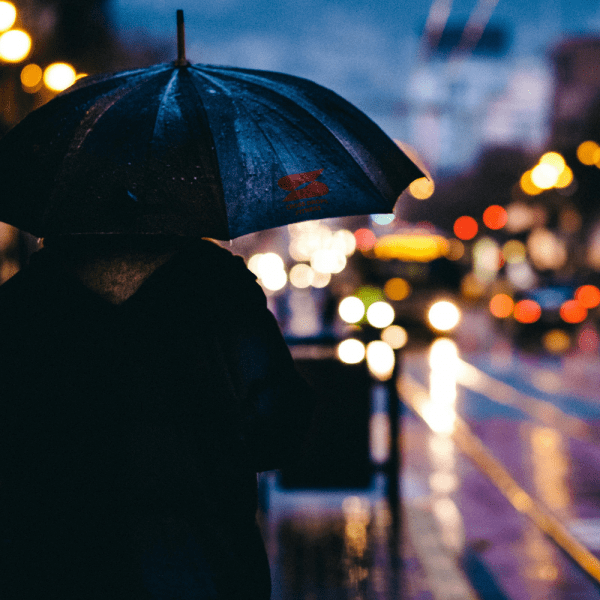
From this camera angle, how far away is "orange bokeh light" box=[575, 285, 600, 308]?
18148mm

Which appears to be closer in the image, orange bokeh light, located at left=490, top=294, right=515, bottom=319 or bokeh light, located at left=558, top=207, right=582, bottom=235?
orange bokeh light, located at left=490, top=294, right=515, bottom=319

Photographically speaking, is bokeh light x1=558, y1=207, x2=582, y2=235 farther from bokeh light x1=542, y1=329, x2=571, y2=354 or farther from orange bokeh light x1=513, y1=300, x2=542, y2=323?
orange bokeh light x1=513, y1=300, x2=542, y2=323

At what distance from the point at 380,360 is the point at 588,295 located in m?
14.4

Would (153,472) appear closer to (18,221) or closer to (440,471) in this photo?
(18,221)

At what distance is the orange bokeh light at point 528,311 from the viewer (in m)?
17.5

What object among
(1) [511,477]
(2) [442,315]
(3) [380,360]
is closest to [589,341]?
(2) [442,315]

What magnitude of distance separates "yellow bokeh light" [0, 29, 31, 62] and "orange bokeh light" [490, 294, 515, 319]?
14015 millimetres

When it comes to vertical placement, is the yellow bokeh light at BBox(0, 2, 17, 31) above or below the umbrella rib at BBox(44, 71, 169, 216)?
above

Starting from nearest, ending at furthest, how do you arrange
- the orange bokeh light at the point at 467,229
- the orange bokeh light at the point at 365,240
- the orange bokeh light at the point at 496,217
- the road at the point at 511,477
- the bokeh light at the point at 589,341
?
the road at the point at 511,477
the bokeh light at the point at 589,341
the orange bokeh light at the point at 365,240
the orange bokeh light at the point at 496,217
the orange bokeh light at the point at 467,229

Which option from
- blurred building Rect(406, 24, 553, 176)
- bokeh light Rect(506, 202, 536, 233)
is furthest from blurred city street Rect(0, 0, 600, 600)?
blurred building Rect(406, 24, 553, 176)

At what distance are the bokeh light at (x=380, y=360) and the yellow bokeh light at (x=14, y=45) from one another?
7.70m

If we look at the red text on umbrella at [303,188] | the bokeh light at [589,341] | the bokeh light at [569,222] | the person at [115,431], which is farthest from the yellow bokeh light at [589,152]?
the person at [115,431]

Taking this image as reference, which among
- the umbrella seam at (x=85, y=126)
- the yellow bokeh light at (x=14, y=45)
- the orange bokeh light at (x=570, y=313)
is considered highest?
the yellow bokeh light at (x=14, y=45)

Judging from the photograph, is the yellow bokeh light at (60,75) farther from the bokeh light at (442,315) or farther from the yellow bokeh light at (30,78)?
the bokeh light at (442,315)
